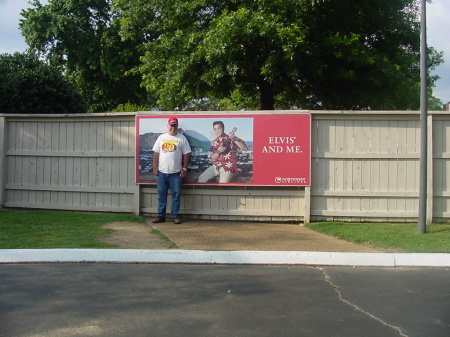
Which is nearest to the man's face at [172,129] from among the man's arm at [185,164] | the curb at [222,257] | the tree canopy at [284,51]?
the man's arm at [185,164]

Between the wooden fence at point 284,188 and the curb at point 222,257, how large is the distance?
241cm

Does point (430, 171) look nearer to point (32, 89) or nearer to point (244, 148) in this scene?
point (244, 148)

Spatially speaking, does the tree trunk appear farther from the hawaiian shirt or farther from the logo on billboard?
the logo on billboard

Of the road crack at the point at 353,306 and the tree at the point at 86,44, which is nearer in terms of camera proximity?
the road crack at the point at 353,306

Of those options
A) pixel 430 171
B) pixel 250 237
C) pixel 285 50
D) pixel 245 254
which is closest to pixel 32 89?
pixel 285 50

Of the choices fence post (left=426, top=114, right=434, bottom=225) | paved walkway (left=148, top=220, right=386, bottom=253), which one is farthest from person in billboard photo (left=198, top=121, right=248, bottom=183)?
fence post (left=426, top=114, right=434, bottom=225)

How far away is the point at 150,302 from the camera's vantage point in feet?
15.3

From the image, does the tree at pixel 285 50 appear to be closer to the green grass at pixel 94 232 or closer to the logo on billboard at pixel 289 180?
the logo on billboard at pixel 289 180

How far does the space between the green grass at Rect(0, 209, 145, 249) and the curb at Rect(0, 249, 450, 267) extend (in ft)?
1.31

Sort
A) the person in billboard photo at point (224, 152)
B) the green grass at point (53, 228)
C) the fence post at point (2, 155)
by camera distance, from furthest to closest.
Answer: the fence post at point (2, 155)
the person in billboard photo at point (224, 152)
the green grass at point (53, 228)

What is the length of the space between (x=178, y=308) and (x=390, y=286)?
244 centimetres

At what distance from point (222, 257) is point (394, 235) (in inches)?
119

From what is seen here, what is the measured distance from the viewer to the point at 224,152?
29.5ft

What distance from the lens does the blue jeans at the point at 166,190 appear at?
28.8 feet
